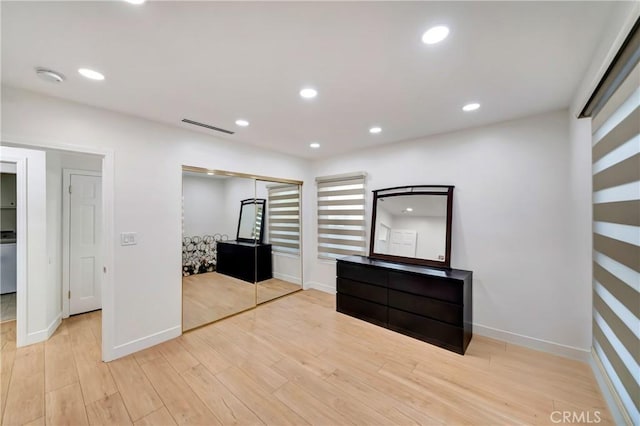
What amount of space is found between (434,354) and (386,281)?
919 millimetres

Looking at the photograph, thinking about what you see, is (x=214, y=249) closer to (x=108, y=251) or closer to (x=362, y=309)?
(x=108, y=251)

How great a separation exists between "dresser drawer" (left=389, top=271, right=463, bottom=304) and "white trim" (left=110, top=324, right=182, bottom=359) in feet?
8.89

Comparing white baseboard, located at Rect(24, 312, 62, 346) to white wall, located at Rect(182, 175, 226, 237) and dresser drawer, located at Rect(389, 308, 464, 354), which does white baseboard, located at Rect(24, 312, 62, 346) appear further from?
dresser drawer, located at Rect(389, 308, 464, 354)

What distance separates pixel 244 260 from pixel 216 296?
678 mm

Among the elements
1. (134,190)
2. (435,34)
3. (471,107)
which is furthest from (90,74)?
Answer: (471,107)

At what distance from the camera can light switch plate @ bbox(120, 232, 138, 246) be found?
8.37ft

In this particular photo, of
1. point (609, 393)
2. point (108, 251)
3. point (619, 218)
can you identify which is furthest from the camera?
point (108, 251)

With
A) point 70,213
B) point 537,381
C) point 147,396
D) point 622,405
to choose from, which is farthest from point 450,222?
point 70,213

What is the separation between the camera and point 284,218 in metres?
4.57

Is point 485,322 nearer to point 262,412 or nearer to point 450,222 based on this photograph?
point 450,222

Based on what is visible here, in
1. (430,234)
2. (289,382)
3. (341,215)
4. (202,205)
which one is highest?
(202,205)

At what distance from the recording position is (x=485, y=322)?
298 centimetres

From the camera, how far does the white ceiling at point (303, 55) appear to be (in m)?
1.31

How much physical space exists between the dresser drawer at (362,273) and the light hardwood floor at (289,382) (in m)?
0.65
